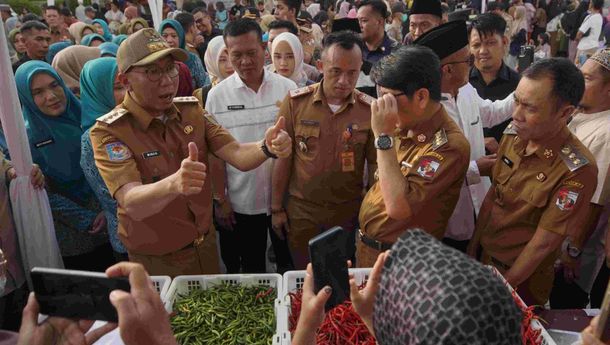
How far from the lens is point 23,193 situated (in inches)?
107

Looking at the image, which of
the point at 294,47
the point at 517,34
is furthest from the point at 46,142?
the point at 517,34

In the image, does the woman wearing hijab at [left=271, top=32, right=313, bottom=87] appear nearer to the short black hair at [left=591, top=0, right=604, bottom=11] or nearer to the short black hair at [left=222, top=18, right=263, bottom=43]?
the short black hair at [left=222, top=18, right=263, bottom=43]

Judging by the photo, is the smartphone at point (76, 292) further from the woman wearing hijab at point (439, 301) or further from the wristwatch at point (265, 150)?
the wristwatch at point (265, 150)

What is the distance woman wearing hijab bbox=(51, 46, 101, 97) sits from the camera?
379cm

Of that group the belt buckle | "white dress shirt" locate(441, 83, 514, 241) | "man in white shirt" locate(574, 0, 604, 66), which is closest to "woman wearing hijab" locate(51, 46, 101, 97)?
the belt buckle

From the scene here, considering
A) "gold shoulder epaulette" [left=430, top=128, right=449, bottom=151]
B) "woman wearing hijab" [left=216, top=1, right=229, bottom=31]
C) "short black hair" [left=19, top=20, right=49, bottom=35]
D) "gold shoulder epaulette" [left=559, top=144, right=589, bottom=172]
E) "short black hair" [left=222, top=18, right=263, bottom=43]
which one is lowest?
"gold shoulder epaulette" [left=559, top=144, right=589, bottom=172]

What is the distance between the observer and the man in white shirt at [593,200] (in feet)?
7.98

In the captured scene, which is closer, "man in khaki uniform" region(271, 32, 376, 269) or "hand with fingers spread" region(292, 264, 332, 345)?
"hand with fingers spread" region(292, 264, 332, 345)

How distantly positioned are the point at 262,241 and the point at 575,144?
2122mm

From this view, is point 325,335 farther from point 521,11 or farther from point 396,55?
point 521,11

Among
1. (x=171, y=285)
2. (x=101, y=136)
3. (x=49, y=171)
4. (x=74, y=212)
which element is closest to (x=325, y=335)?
(x=171, y=285)

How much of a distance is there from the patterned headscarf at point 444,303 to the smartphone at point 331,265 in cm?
28

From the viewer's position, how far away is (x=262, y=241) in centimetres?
341

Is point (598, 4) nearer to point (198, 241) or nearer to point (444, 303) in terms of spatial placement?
point (198, 241)
